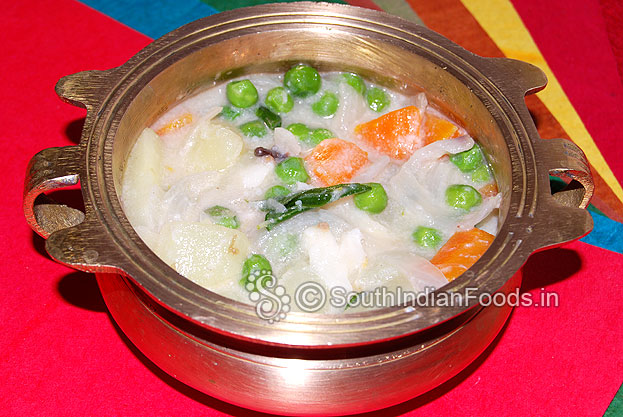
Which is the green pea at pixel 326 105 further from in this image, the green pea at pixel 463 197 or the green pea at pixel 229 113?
the green pea at pixel 463 197

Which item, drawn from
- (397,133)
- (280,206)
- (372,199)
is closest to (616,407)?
(372,199)

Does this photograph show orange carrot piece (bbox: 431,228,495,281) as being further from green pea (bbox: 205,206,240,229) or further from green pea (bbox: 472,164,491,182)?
green pea (bbox: 205,206,240,229)

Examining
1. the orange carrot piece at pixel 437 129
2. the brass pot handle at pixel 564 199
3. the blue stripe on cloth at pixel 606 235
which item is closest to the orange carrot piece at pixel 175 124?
the orange carrot piece at pixel 437 129

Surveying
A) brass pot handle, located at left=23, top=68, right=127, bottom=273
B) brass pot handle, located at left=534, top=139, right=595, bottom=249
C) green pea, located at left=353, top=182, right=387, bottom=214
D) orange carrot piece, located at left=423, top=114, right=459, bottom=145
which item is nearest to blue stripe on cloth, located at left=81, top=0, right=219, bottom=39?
brass pot handle, located at left=23, top=68, right=127, bottom=273

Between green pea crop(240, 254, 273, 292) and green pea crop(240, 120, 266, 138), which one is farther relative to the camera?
green pea crop(240, 120, 266, 138)

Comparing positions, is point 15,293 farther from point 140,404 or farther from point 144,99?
point 144,99

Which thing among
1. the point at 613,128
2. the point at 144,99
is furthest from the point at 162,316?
the point at 613,128

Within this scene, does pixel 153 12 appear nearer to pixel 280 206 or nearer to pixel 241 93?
pixel 241 93
